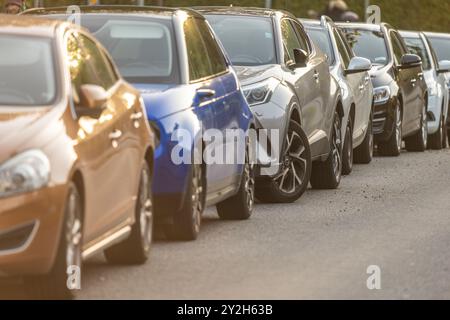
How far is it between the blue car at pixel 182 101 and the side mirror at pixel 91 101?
2116 millimetres

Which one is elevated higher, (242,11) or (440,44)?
(242,11)

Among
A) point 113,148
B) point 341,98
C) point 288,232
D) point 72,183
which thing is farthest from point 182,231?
point 341,98

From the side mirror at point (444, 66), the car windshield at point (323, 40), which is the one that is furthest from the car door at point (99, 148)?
the side mirror at point (444, 66)

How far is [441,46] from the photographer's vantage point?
32.0 meters

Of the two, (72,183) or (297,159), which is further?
(297,159)

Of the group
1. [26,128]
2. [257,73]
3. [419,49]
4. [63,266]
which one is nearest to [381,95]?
[419,49]

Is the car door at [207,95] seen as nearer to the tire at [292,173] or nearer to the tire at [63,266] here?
the tire at [292,173]

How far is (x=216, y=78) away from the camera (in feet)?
47.1

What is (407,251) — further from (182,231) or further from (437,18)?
(437,18)

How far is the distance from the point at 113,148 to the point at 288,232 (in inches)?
133

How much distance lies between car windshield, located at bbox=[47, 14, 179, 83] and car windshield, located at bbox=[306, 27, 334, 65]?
6992 millimetres

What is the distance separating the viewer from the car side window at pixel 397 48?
2565 cm

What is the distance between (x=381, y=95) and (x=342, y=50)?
261 cm

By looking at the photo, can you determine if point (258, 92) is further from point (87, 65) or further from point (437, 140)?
point (437, 140)
